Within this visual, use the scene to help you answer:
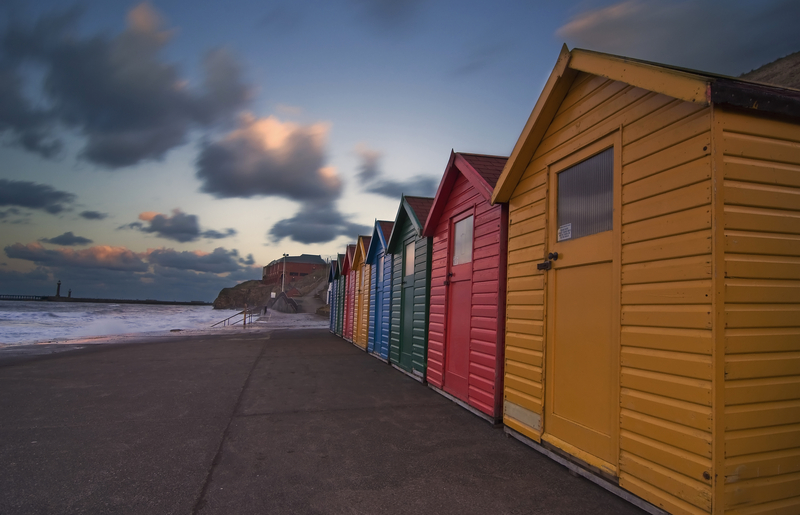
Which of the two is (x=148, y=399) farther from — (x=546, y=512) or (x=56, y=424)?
(x=546, y=512)

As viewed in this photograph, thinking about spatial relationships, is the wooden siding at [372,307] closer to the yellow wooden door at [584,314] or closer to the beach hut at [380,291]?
the beach hut at [380,291]

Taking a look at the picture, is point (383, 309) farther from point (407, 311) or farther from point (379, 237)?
point (407, 311)

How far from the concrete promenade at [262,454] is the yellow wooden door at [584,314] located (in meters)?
0.44

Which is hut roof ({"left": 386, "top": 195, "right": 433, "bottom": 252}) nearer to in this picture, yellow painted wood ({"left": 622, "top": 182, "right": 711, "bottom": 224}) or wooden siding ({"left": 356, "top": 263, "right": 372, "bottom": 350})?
wooden siding ({"left": 356, "top": 263, "right": 372, "bottom": 350})

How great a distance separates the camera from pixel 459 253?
8266 millimetres

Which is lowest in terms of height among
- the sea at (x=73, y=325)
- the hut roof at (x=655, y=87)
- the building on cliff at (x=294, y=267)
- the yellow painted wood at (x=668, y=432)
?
the sea at (x=73, y=325)

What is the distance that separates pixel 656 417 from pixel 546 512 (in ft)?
3.80

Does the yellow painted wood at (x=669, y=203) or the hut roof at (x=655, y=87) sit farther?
the yellow painted wood at (x=669, y=203)

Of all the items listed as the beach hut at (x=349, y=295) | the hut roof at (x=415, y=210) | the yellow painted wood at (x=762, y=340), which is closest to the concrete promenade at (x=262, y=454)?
the yellow painted wood at (x=762, y=340)

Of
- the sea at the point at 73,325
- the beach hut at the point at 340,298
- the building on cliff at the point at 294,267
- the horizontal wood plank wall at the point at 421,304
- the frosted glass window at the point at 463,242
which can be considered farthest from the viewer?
the building on cliff at the point at 294,267

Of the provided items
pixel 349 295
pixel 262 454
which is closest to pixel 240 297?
pixel 349 295

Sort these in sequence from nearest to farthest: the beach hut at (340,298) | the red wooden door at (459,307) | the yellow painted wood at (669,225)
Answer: the yellow painted wood at (669,225), the red wooden door at (459,307), the beach hut at (340,298)

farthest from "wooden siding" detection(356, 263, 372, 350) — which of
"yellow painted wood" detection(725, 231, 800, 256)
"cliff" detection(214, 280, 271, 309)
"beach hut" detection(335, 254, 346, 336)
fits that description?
"cliff" detection(214, 280, 271, 309)

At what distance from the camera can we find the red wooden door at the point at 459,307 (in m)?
7.45
